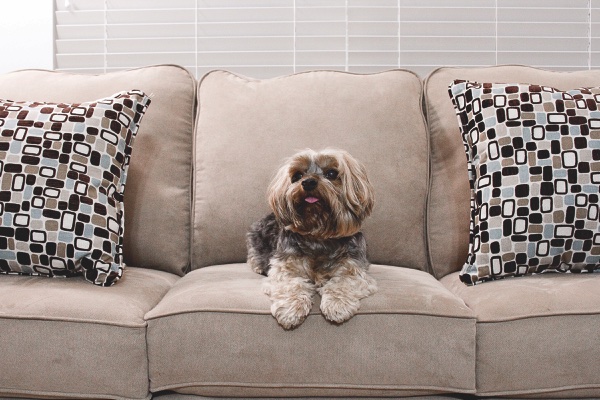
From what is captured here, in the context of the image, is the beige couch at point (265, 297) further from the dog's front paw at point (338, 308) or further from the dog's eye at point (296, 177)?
A: the dog's eye at point (296, 177)

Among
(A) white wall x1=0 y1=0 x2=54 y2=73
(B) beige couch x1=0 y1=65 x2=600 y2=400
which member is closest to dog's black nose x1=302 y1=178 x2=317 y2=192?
(B) beige couch x1=0 y1=65 x2=600 y2=400

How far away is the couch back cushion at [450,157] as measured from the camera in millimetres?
2227

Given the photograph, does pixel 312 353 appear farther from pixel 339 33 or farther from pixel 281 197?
pixel 339 33

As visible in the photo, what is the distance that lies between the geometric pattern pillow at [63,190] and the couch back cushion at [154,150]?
245 mm

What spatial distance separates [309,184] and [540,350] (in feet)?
2.78

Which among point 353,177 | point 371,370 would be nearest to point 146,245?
point 353,177

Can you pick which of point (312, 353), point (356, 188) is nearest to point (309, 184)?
point (356, 188)

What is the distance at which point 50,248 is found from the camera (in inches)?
71.8

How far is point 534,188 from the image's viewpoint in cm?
190

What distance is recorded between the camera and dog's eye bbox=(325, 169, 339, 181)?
1.89 metres

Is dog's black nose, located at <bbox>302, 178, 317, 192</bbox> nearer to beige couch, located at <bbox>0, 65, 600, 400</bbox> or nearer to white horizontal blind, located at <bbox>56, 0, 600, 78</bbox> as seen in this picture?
beige couch, located at <bbox>0, 65, 600, 400</bbox>

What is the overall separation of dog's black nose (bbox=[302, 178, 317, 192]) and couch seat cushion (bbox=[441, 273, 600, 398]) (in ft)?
2.14

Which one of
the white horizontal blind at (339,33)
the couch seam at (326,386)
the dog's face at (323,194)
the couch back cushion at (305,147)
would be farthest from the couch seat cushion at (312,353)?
the white horizontal blind at (339,33)

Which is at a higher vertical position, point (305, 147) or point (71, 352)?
point (305, 147)
